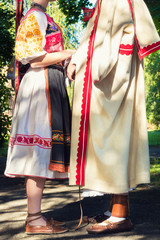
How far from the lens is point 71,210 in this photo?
3.61 meters

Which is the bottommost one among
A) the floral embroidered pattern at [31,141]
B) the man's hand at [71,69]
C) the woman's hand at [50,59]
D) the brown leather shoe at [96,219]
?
the brown leather shoe at [96,219]

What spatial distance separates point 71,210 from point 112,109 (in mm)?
1281

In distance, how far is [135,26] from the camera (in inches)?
111

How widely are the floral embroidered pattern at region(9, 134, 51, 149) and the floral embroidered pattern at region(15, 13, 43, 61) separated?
634 mm

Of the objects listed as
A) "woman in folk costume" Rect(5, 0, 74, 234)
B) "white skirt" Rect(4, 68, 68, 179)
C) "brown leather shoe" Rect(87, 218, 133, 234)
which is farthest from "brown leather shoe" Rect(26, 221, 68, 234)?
"white skirt" Rect(4, 68, 68, 179)

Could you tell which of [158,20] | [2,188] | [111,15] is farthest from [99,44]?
[158,20]

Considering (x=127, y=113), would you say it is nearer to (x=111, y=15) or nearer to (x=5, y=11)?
(x=111, y=15)

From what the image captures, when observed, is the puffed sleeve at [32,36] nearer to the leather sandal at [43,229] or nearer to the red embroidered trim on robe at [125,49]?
the red embroidered trim on robe at [125,49]

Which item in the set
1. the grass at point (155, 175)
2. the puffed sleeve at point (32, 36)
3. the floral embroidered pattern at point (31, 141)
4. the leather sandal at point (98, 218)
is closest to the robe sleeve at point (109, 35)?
the puffed sleeve at point (32, 36)

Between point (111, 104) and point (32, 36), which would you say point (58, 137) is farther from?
point (32, 36)

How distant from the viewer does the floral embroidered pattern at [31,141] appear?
2914mm

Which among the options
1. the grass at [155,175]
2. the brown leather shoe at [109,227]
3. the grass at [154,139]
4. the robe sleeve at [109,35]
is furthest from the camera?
the grass at [154,139]

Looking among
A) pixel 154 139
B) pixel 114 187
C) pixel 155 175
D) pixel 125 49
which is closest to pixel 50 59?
pixel 125 49

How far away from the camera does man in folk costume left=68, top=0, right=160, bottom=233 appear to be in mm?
2773
